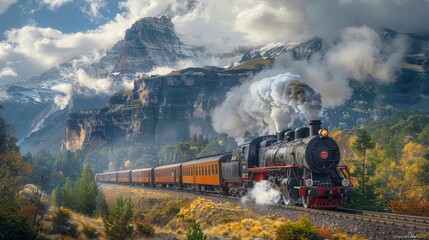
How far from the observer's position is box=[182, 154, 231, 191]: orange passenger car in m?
38.3

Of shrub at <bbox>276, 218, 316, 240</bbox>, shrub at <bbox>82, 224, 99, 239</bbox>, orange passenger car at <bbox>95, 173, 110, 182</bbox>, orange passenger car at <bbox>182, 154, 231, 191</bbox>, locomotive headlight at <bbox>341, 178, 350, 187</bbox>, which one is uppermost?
Result: orange passenger car at <bbox>95, 173, 110, 182</bbox>

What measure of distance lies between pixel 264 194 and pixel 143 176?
4620 centimetres

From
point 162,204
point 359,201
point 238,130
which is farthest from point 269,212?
point 238,130

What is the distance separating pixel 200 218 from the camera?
26469 millimetres

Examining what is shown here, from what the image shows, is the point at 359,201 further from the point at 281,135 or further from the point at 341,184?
the point at 341,184

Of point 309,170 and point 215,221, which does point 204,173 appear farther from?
point 309,170

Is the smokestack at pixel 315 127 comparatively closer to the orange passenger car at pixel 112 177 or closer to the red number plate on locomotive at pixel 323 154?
the red number plate on locomotive at pixel 323 154

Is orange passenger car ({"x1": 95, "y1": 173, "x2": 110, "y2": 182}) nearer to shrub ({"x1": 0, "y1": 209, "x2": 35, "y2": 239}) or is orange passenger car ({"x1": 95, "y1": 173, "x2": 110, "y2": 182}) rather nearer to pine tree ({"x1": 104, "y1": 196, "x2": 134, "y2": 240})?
pine tree ({"x1": 104, "y1": 196, "x2": 134, "y2": 240})

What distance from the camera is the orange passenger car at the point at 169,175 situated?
5431 cm

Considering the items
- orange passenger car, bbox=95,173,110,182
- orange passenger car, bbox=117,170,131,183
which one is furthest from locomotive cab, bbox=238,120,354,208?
orange passenger car, bbox=95,173,110,182

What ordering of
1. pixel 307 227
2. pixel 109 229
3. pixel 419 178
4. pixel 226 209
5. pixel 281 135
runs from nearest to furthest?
pixel 307 227, pixel 109 229, pixel 226 209, pixel 281 135, pixel 419 178

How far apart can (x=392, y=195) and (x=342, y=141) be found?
57.2m

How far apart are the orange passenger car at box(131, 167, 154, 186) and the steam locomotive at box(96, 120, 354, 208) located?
100 feet

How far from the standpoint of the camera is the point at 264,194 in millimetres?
29016
